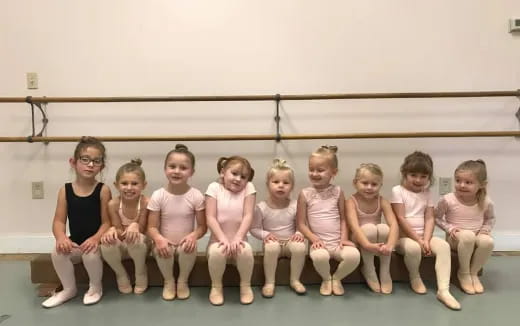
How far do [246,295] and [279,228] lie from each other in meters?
0.33

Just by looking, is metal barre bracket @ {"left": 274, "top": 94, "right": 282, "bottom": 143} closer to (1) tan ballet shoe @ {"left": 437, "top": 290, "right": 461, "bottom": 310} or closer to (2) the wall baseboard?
(2) the wall baseboard

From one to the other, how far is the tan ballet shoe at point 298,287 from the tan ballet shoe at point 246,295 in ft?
0.58

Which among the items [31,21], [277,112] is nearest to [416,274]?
[277,112]

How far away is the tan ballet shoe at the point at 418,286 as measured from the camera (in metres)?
1.80

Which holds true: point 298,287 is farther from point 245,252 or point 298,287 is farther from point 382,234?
point 382,234

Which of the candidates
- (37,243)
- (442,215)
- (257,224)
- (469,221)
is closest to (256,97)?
(257,224)

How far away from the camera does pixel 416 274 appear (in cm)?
184

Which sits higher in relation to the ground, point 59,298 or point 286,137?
point 286,137

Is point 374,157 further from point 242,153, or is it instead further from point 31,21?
point 31,21

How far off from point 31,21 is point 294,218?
1.77 meters

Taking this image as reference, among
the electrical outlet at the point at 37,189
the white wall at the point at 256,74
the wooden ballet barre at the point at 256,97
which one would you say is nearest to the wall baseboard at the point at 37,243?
the white wall at the point at 256,74

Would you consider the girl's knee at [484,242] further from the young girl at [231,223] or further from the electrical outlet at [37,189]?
the electrical outlet at [37,189]

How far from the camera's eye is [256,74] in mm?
2404

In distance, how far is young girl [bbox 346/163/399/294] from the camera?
182 cm
